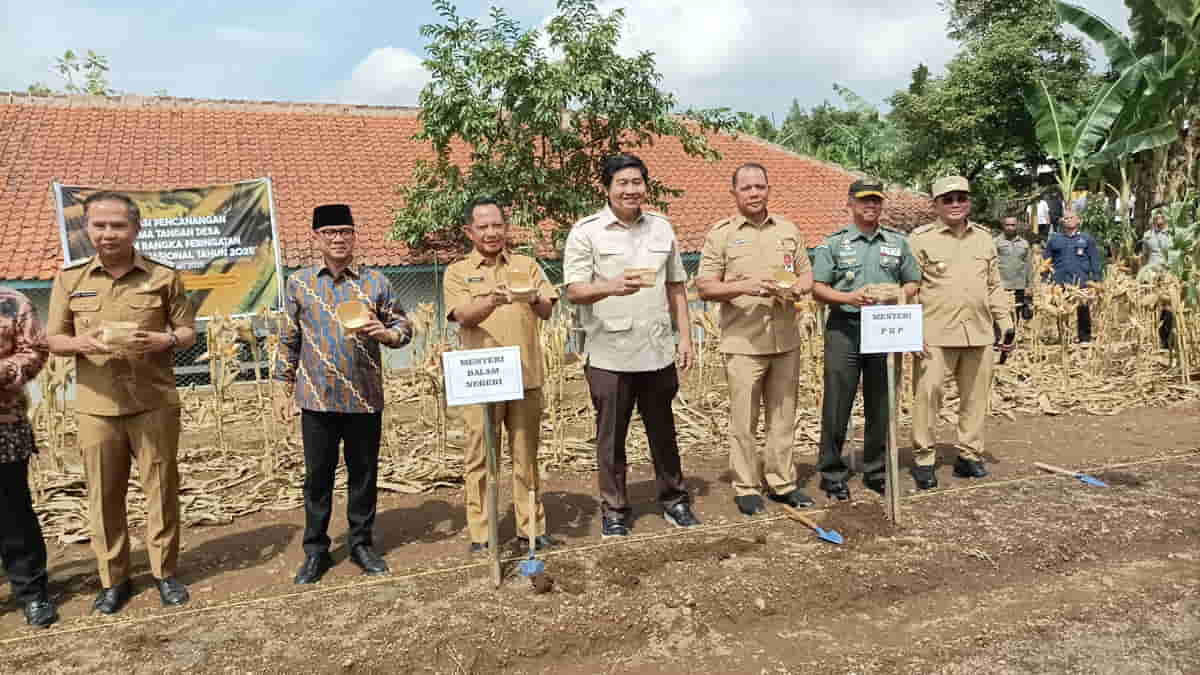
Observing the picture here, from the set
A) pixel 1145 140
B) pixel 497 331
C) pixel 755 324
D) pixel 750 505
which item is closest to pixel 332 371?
pixel 497 331

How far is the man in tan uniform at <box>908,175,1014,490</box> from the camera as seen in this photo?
5.20m

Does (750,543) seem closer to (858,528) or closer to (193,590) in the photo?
(858,528)

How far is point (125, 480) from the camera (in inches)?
156

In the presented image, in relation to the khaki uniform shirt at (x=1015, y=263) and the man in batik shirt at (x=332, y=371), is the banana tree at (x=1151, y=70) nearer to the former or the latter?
the khaki uniform shirt at (x=1015, y=263)

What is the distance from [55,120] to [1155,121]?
1935cm

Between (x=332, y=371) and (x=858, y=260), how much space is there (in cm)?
326

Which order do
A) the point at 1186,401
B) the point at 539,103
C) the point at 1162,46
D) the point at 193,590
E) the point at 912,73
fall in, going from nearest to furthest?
the point at 193,590
the point at 1186,401
the point at 539,103
the point at 1162,46
the point at 912,73

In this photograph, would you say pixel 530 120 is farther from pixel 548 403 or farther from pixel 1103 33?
pixel 1103 33

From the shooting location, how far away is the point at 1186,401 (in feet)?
25.2

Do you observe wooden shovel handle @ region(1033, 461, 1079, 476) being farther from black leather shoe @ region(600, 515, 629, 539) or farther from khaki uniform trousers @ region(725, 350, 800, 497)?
black leather shoe @ region(600, 515, 629, 539)

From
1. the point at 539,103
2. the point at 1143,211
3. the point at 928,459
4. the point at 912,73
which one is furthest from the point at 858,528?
the point at 912,73

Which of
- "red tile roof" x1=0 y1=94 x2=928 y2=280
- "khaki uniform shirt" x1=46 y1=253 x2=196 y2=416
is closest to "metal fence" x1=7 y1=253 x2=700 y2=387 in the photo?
"red tile roof" x1=0 y1=94 x2=928 y2=280

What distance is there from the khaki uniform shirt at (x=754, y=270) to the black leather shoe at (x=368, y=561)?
2342 mm

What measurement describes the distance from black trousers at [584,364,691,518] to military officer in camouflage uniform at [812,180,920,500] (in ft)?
3.70
